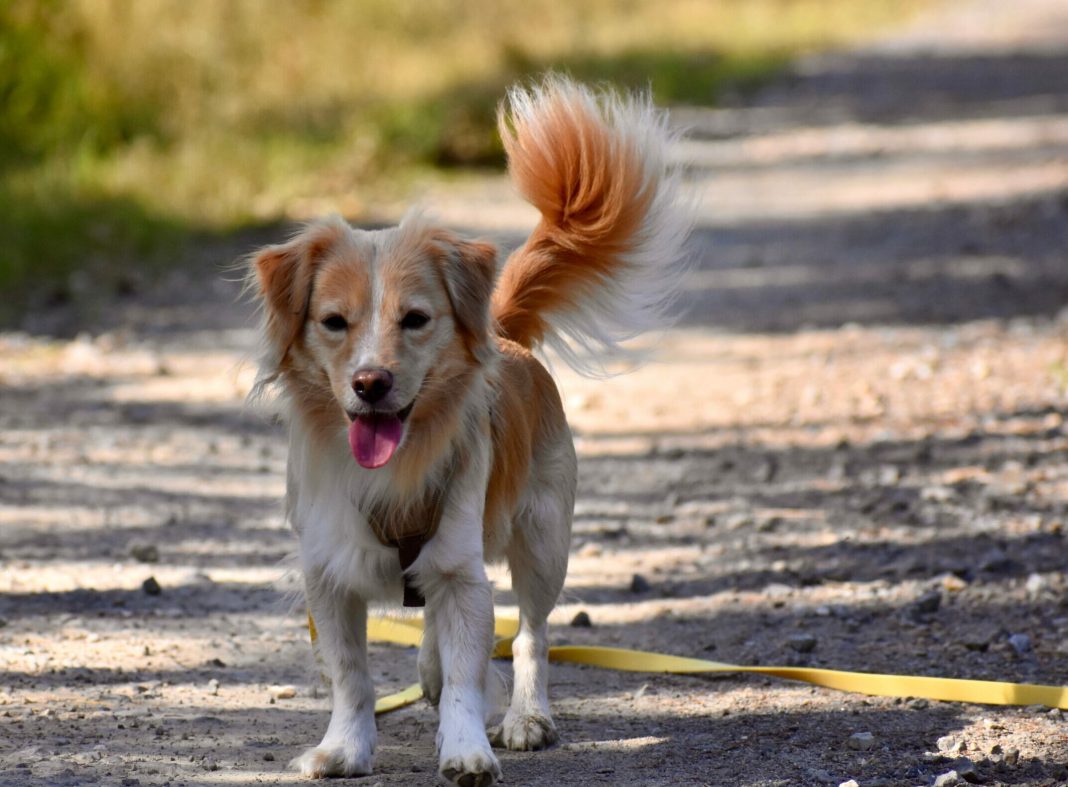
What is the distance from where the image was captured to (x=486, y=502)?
4457mm

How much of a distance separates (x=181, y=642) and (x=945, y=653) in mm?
2488

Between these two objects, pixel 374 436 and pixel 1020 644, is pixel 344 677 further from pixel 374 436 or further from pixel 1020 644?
pixel 1020 644

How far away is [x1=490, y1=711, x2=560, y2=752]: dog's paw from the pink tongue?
92 cm

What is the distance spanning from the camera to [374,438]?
4.01 meters

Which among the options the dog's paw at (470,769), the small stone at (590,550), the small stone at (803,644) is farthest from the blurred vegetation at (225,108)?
the dog's paw at (470,769)

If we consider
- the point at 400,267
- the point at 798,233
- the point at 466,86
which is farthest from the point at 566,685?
the point at 466,86

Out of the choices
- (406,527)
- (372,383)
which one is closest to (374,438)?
(372,383)

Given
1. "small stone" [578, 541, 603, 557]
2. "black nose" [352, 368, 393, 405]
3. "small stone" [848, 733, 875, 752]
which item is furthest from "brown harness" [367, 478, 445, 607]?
"small stone" [578, 541, 603, 557]

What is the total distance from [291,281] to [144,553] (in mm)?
2192

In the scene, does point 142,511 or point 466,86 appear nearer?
point 142,511

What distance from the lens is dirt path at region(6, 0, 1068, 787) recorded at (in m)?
4.37

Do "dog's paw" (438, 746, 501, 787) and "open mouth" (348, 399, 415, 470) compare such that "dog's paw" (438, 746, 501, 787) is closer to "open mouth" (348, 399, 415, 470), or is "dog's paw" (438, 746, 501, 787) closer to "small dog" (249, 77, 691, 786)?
"small dog" (249, 77, 691, 786)

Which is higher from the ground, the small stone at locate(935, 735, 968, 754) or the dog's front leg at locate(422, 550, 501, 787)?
the dog's front leg at locate(422, 550, 501, 787)

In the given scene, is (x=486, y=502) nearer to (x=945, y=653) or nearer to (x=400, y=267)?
(x=400, y=267)
